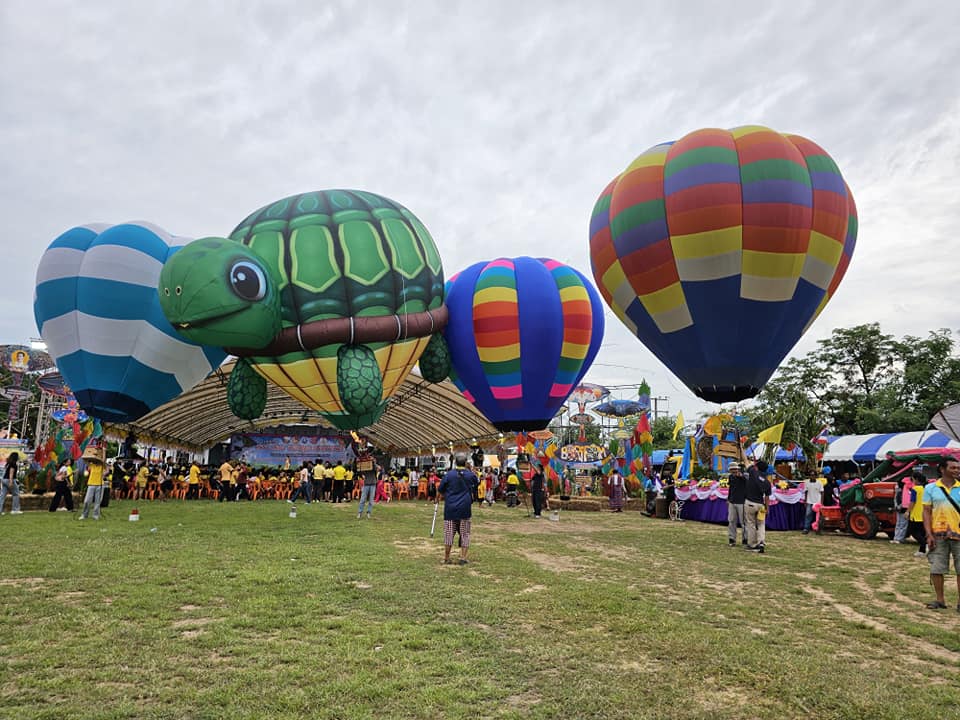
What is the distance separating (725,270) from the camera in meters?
10.3

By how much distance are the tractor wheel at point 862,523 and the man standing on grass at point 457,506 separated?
980cm

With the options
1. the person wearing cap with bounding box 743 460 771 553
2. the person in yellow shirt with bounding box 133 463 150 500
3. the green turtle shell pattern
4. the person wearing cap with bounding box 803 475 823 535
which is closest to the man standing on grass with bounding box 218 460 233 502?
the person in yellow shirt with bounding box 133 463 150 500

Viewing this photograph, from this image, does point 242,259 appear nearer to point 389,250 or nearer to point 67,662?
point 389,250

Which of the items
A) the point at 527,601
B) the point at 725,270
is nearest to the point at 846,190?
the point at 725,270

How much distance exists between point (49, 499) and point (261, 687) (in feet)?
48.1

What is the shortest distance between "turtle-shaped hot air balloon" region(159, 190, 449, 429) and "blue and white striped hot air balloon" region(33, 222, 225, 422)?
1923mm

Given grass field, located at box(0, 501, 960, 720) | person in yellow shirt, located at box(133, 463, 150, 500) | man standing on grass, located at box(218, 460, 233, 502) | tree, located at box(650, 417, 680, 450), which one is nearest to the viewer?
grass field, located at box(0, 501, 960, 720)

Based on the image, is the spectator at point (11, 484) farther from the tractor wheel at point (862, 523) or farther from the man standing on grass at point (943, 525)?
the tractor wheel at point (862, 523)

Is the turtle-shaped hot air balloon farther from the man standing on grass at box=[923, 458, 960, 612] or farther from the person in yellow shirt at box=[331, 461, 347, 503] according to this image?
the man standing on grass at box=[923, 458, 960, 612]

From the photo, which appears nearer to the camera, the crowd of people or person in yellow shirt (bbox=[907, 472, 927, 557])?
the crowd of people

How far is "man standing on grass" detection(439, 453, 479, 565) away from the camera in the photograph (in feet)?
27.3

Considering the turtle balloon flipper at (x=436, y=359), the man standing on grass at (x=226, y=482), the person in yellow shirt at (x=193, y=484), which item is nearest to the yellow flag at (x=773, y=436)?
the turtle balloon flipper at (x=436, y=359)

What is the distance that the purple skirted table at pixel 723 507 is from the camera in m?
15.2

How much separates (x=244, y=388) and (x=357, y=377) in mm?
3268
